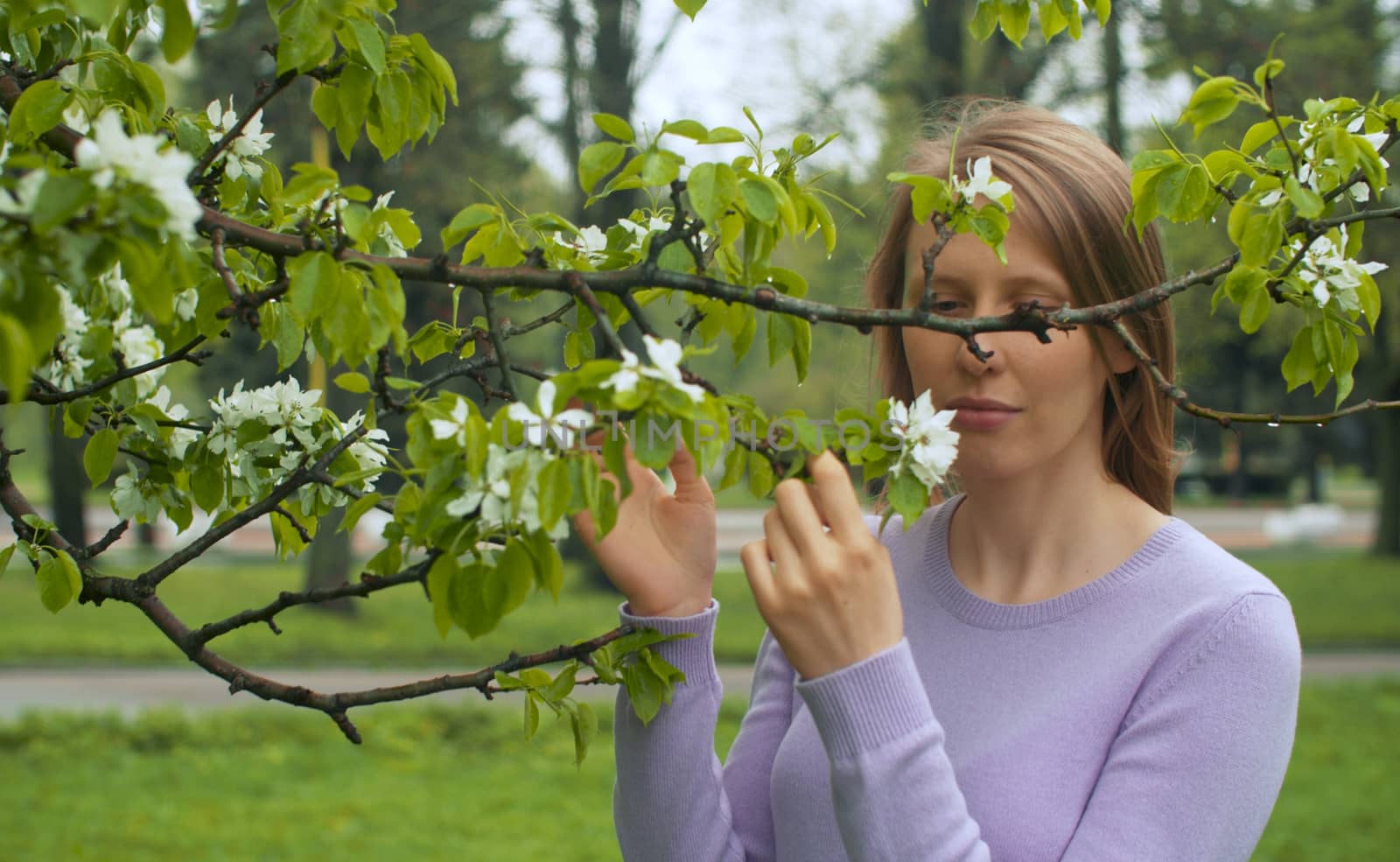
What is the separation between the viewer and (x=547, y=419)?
3.50ft

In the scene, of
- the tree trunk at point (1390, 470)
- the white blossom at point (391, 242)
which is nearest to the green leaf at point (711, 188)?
the white blossom at point (391, 242)

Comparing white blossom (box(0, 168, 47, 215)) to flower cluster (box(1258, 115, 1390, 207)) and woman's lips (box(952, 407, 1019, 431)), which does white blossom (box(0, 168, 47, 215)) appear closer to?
woman's lips (box(952, 407, 1019, 431))

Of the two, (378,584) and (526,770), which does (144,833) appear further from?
(378,584)

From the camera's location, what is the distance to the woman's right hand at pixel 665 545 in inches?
61.0

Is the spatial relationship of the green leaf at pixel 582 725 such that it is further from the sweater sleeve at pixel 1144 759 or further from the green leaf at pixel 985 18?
the green leaf at pixel 985 18

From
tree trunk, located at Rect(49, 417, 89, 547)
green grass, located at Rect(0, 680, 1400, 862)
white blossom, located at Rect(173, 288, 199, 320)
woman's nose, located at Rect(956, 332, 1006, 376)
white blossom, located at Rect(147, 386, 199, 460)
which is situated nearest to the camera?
white blossom, located at Rect(173, 288, 199, 320)

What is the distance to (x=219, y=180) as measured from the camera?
5.30 ft

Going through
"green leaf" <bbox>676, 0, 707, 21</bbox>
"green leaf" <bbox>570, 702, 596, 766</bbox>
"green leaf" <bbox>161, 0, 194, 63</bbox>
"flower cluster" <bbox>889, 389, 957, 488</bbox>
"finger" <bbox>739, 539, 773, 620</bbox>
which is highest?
"green leaf" <bbox>676, 0, 707, 21</bbox>

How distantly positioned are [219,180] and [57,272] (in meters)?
0.71

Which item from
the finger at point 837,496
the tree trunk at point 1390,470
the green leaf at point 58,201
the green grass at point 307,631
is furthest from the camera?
the tree trunk at point 1390,470

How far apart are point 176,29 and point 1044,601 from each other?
1323mm

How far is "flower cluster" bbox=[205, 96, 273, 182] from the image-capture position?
1.60 metres

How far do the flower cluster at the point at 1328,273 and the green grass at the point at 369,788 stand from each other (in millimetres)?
4656

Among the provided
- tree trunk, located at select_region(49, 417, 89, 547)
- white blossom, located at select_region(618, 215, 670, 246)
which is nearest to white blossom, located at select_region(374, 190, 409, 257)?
white blossom, located at select_region(618, 215, 670, 246)
